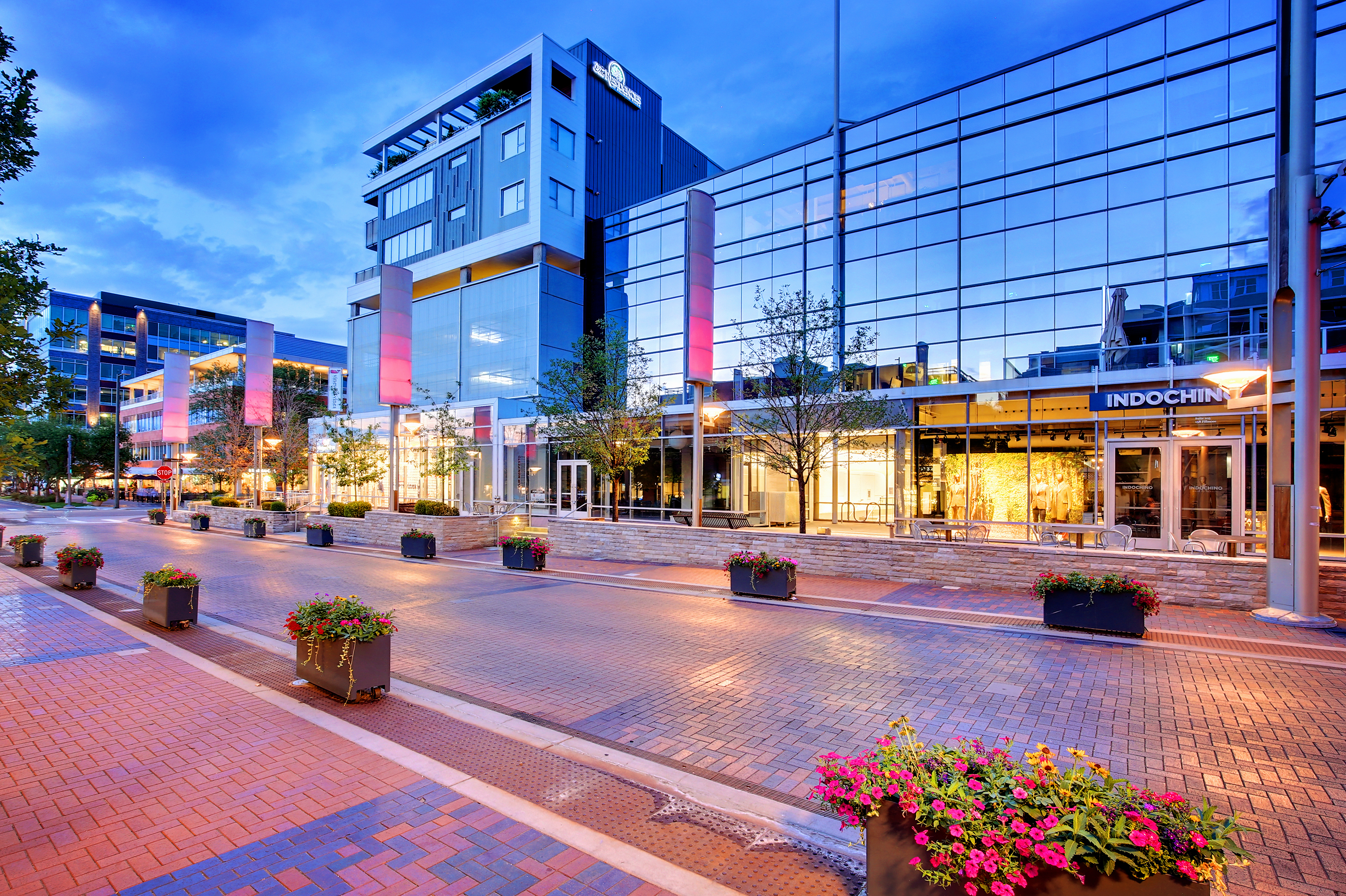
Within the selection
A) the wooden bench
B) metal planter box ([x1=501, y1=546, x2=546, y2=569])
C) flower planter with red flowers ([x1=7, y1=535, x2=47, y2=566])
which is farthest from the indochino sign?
flower planter with red flowers ([x1=7, y1=535, x2=47, y2=566])

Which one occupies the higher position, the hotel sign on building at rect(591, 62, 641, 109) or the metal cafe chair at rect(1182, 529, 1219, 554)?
the hotel sign on building at rect(591, 62, 641, 109)

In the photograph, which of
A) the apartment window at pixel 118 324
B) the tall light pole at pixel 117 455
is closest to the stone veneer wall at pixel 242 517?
the tall light pole at pixel 117 455

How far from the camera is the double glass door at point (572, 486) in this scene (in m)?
28.7

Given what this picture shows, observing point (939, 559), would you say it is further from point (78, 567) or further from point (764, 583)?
point (78, 567)

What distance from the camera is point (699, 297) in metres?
17.0

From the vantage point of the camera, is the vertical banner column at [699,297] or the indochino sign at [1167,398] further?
the indochino sign at [1167,398]

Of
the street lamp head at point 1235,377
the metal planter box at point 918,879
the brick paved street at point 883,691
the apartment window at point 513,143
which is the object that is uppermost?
the apartment window at point 513,143

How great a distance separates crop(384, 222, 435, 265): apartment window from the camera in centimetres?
4534

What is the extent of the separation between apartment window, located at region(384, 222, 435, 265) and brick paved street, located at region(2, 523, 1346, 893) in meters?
38.6

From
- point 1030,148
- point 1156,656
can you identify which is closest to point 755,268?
point 1030,148

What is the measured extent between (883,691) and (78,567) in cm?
1590

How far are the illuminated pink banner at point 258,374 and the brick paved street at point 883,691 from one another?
21947 mm

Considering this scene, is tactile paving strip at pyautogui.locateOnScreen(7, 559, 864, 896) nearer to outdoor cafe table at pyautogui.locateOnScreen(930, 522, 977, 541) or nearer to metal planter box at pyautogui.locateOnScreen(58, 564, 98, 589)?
metal planter box at pyautogui.locateOnScreen(58, 564, 98, 589)

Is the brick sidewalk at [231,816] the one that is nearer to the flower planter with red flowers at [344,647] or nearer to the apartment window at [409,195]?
the flower planter with red flowers at [344,647]
